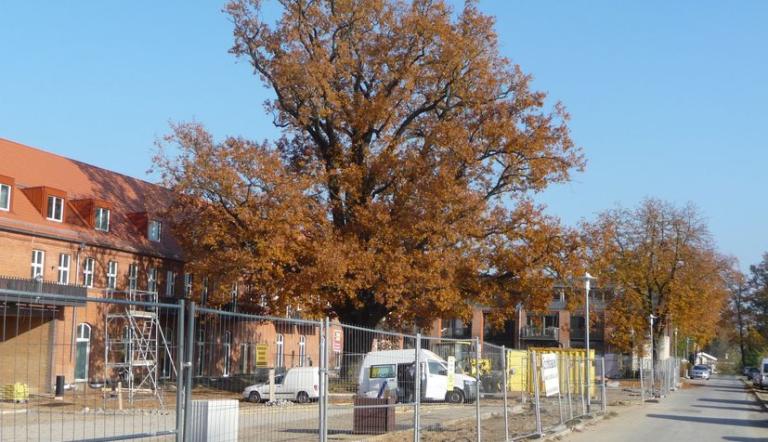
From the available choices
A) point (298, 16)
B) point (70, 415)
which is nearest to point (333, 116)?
point (298, 16)

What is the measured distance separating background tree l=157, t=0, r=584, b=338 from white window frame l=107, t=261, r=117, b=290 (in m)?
6.23

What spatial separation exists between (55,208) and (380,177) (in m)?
17.5

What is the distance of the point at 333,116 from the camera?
40.7 metres

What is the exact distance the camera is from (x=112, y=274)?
4534 cm

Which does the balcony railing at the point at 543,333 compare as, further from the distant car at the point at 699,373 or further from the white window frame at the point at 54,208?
the white window frame at the point at 54,208

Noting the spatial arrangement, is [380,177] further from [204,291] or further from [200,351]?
[200,351]

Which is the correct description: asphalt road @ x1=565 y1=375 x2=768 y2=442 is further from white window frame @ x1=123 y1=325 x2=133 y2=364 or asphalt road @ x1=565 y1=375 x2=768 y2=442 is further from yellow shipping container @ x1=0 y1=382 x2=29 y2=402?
yellow shipping container @ x1=0 y1=382 x2=29 y2=402

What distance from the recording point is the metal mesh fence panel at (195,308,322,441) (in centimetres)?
925

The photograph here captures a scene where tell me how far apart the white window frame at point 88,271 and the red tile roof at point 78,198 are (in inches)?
37.1

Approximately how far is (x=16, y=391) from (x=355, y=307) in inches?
1278

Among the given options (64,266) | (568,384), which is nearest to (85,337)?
(568,384)

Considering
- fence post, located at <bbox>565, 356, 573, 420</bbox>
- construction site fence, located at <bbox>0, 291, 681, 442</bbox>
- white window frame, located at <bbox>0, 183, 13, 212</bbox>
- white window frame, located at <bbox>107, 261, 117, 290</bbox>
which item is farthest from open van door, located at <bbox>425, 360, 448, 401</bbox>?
white window frame, located at <bbox>107, 261, 117, 290</bbox>

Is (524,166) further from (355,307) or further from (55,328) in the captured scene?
(55,328)

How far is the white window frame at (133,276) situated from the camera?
153 feet
